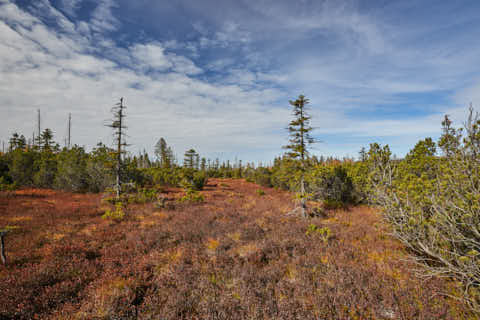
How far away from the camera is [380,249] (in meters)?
6.50

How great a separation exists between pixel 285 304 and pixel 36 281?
6031 millimetres

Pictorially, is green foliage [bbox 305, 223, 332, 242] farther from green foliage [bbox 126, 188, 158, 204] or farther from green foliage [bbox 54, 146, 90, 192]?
green foliage [bbox 54, 146, 90, 192]

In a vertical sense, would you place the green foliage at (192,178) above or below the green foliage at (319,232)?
above

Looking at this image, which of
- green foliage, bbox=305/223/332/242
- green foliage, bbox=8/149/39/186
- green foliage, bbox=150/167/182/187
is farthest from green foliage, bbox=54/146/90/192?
green foliage, bbox=305/223/332/242

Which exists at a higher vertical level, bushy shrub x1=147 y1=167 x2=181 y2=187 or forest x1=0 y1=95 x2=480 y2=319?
bushy shrub x1=147 y1=167 x2=181 y2=187

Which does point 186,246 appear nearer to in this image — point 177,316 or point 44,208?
point 177,316

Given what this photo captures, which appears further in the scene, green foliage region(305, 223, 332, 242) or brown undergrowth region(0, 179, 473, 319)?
green foliage region(305, 223, 332, 242)

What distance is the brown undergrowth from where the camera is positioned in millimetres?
3865

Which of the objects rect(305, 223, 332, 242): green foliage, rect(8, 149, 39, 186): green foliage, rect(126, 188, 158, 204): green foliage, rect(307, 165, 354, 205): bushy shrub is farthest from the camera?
rect(8, 149, 39, 186): green foliage

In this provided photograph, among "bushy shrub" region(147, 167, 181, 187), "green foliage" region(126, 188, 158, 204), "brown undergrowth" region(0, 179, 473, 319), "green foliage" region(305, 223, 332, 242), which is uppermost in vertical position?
"bushy shrub" region(147, 167, 181, 187)

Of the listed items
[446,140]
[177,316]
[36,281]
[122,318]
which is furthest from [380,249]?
[36,281]

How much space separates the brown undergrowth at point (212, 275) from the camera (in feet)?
12.7

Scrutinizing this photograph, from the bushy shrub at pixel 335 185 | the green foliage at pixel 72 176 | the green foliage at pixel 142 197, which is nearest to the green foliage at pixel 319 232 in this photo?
the bushy shrub at pixel 335 185

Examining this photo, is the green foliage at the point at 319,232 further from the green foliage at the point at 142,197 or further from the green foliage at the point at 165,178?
the green foliage at the point at 165,178
